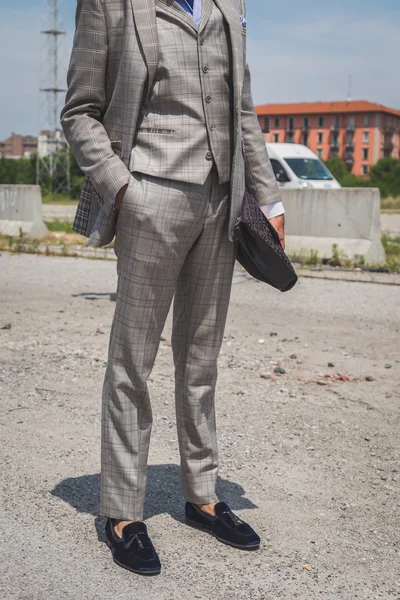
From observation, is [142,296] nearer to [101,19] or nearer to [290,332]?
[101,19]

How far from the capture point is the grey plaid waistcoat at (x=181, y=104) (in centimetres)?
289

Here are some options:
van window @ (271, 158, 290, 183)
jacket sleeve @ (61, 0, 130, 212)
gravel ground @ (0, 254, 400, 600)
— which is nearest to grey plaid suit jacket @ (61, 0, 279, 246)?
jacket sleeve @ (61, 0, 130, 212)

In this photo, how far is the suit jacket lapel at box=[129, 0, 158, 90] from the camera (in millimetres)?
2840

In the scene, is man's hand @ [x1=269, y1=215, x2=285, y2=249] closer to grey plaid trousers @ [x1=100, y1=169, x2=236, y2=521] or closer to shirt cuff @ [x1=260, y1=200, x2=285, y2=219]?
shirt cuff @ [x1=260, y1=200, x2=285, y2=219]

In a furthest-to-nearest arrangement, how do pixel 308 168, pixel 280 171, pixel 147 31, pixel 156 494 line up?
pixel 308 168 → pixel 280 171 → pixel 156 494 → pixel 147 31

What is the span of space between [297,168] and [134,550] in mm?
21008

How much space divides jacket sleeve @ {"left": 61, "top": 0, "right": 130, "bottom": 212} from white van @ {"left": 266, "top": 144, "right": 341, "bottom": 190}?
64.2 feet

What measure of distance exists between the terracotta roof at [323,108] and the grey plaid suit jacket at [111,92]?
492 ft

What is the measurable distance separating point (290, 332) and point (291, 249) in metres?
4.95

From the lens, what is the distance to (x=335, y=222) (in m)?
12.0

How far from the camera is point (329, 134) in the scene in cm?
15375

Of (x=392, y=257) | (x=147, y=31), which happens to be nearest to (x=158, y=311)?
(x=147, y=31)

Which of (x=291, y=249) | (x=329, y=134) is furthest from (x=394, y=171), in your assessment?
(x=291, y=249)

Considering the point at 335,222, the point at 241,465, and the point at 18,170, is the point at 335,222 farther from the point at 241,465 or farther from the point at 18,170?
the point at 18,170
